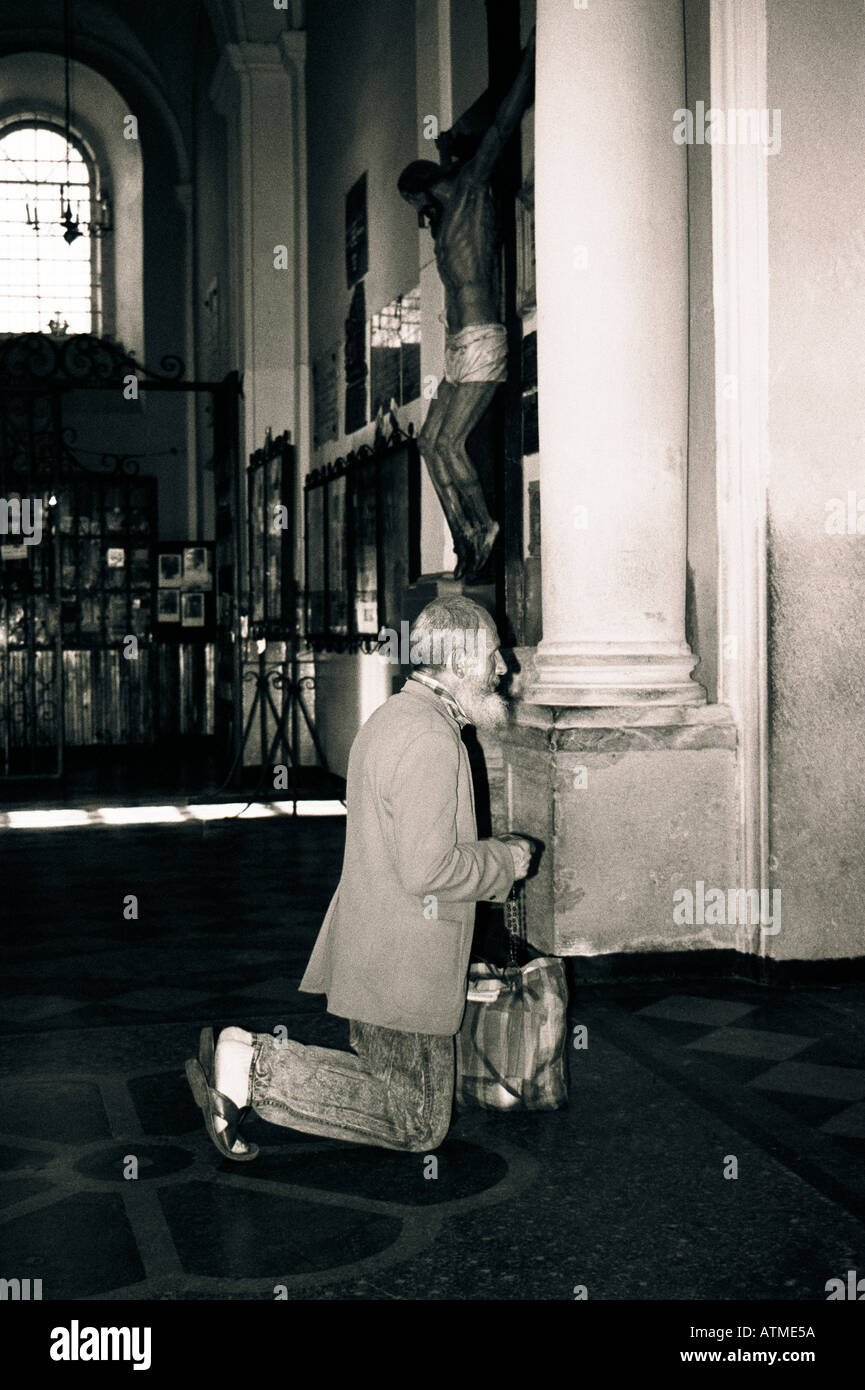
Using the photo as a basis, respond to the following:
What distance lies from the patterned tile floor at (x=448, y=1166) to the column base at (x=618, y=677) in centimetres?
107

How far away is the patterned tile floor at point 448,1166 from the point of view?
9.76 ft

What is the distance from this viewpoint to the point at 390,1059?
11.7 feet

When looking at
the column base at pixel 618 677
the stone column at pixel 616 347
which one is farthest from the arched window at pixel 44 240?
the column base at pixel 618 677

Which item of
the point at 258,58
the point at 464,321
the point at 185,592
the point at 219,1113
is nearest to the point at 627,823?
the point at 219,1113

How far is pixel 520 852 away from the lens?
11.8 ft

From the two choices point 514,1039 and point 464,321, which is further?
point 464,321

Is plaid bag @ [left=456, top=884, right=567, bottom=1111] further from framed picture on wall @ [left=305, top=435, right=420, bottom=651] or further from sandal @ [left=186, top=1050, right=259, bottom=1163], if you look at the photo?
framed picture on wall @ [left=305, top=435, right=420, bottom=651]

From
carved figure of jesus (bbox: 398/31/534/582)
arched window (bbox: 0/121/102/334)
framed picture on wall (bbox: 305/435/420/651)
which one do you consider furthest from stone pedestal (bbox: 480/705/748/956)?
arched window (bbox: 0/121/102/334)

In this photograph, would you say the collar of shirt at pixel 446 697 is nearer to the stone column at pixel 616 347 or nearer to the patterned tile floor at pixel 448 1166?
the patterned tile floor at pixel 448 1166

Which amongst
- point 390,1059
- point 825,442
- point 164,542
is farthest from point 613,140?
point 164,542

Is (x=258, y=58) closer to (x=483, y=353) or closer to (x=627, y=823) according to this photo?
(x=483, y=353)

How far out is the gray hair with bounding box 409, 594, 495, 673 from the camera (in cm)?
355

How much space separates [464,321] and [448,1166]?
4.62 m

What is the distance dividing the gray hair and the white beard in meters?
0.07
